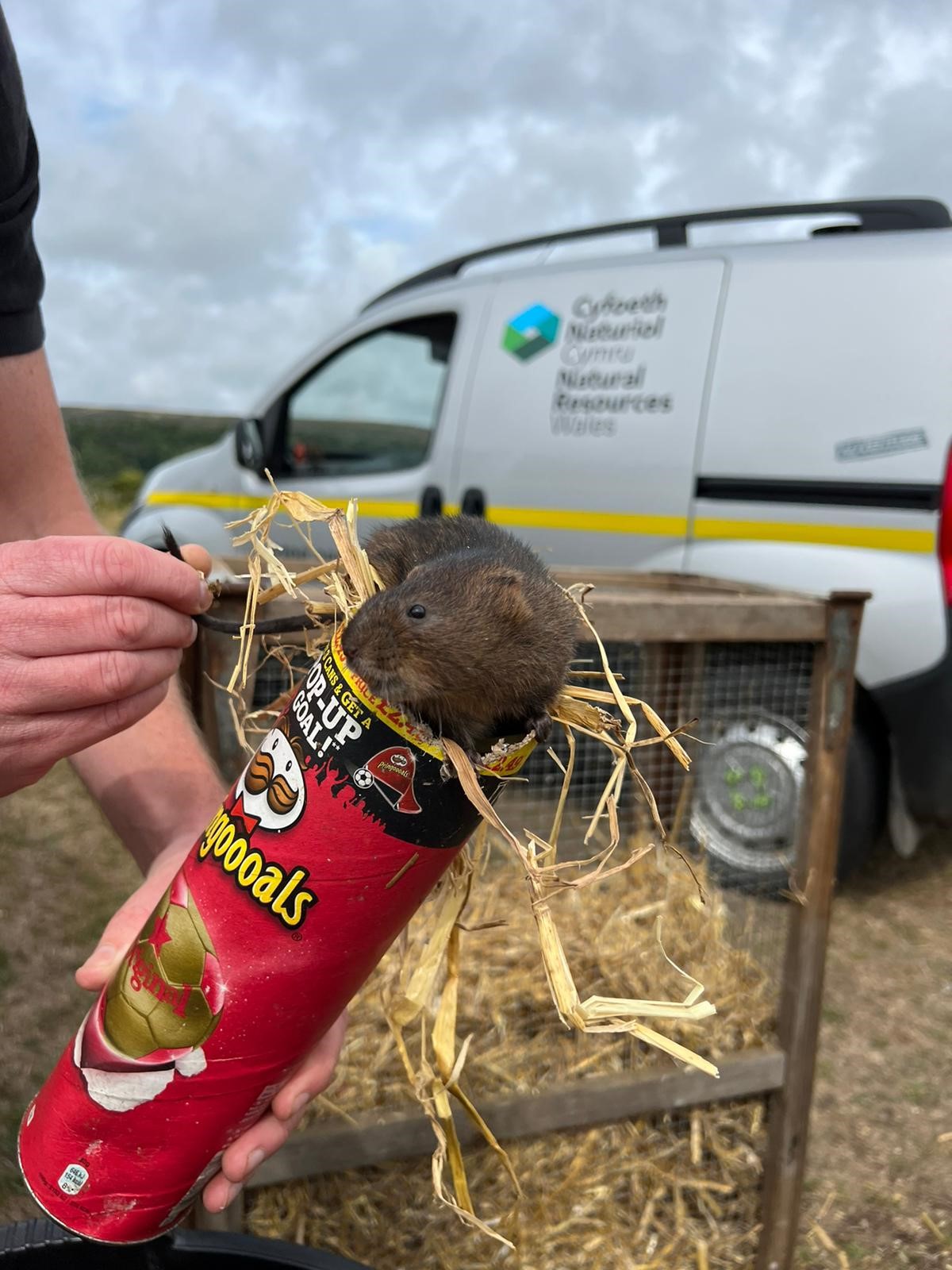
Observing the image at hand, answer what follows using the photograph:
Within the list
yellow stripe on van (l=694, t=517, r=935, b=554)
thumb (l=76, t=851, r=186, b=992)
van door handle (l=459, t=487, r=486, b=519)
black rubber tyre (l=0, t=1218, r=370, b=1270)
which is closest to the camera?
thumb (l=76, t=851, r=186, b=992)

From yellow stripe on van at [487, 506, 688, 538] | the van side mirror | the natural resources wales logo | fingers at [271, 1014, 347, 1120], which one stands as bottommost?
fingers at [271, 1014, 347, 1120]

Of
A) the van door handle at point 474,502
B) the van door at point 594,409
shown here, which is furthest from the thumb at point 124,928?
the van door handle at point 474,502

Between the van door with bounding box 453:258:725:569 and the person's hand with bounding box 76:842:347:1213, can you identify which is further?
the van door with bounding box 453:258:725:569

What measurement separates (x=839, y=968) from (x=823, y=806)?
7.61ft

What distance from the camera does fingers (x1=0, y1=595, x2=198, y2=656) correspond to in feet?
3.61

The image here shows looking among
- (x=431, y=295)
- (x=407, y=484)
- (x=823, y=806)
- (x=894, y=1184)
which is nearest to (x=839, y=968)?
(x=894, y=1184)

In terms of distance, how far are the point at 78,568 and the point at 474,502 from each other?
13.8 feet

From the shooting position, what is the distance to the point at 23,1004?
382 centimetres

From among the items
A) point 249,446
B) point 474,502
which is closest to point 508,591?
point 474,502

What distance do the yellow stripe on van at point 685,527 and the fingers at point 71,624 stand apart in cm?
291

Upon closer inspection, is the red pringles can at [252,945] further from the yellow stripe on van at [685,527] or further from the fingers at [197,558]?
the yellow stripe on van at [685,527]

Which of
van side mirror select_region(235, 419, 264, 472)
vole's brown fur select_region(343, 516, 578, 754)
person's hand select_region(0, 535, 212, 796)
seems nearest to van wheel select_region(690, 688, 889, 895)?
vole's brown fur select_region(343, 516, 578, 754)

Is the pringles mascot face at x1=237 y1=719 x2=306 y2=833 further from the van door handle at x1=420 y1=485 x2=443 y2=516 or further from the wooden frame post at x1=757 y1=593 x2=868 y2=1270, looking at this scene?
the van door handle at x1=420 y1=485 x2=443 y2=516

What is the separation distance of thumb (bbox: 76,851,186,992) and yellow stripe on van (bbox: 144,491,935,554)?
2692 mm
